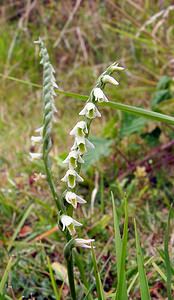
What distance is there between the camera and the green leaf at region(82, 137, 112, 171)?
5.55 ft

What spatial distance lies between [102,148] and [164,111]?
0.24 m

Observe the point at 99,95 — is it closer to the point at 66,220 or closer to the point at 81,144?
the point at 81,144

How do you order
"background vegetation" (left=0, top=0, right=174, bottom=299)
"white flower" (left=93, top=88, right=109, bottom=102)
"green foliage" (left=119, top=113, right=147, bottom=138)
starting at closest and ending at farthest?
"white flower" (left=93, top=88, right=109, bottom=102) → "background vegetation" (left=0, top=0, right=174, bottom=299) → "green foliage" (left=119, top=113, right=147, bottom=138)

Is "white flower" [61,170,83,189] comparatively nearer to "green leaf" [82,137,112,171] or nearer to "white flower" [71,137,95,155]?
"white flower" [71,137,95,155]

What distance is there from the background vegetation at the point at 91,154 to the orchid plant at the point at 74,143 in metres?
0.07

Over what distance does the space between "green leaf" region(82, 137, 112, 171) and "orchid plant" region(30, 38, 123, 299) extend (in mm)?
833

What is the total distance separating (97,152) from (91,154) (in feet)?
0.06

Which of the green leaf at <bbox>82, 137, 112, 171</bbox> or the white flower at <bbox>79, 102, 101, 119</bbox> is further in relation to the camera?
the green leaf at <bbox>82, 137, 112, 171</bbox>

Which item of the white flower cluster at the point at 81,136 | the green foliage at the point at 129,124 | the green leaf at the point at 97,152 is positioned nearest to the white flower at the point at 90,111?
the white flower cluster at the point at 81,136

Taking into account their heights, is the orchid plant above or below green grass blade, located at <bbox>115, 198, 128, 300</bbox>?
above

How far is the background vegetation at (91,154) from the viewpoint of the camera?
1.25 metres

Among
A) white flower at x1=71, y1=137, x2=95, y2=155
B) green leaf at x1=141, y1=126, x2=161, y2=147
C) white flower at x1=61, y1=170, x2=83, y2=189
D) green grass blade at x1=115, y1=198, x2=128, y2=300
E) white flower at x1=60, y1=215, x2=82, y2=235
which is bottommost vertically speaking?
green grass blade at x1=115, y1=198, x2=128, y2=300

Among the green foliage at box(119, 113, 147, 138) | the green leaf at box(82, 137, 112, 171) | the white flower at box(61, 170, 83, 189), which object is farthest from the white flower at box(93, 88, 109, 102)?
the green foliage at box(119, 113, 147, 138)

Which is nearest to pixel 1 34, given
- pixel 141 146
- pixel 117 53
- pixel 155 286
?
pixel 117 53
